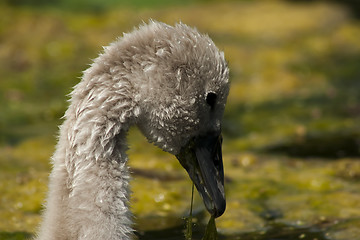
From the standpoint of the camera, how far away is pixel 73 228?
4496 millimetres

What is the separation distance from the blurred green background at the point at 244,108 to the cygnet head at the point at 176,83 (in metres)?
0.69

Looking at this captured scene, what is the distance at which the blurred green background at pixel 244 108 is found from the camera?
23.1 ft

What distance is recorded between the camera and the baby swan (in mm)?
4559

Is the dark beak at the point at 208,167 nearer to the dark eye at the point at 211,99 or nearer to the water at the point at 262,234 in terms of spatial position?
the dark eye at the point at 211,99

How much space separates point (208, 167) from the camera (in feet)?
16.5

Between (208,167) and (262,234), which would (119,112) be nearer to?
(208,167)

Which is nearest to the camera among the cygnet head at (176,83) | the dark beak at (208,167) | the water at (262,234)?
the cygnet head at (176,83)

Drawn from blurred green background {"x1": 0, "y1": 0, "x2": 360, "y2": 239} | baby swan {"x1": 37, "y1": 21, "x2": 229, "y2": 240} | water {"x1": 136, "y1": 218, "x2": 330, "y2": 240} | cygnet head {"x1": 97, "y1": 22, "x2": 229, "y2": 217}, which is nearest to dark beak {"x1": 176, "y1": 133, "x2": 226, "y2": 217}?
cygnet head {"x1": 97, "y1": 22, "x2": 229, "y2": 217}

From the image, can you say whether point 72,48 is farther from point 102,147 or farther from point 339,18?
point 102,147

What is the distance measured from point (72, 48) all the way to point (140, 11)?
3.50 metres

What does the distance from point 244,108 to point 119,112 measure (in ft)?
22.3

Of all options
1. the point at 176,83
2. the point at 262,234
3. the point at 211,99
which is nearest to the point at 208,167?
the point at 211,99

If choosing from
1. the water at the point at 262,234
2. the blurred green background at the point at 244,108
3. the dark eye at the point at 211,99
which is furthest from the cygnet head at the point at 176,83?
the water at the point at 262,234

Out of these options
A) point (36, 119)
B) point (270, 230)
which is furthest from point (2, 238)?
point (36, 119)
